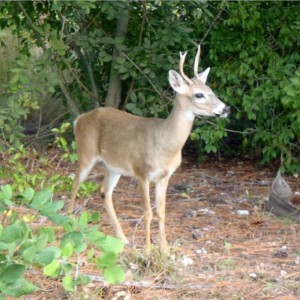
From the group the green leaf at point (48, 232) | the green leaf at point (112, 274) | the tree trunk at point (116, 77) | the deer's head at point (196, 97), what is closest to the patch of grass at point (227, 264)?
the deer's head at point (196, 97)

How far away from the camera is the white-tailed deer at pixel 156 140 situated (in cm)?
639

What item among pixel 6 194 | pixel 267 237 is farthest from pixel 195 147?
pixel 6 194

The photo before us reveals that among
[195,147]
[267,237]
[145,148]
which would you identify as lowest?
[195,147]

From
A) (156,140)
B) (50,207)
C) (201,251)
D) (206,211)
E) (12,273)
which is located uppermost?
(50,207)

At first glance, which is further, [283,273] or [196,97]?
[196,97]

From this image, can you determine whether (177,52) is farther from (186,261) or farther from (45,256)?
(45,256)

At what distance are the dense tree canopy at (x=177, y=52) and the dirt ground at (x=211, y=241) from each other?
410mm

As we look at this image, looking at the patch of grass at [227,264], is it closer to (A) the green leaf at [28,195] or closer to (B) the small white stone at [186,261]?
(B) the small white stone at [186,261]

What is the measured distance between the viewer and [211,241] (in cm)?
645

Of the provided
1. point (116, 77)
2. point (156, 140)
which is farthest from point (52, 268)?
point (116, 77)

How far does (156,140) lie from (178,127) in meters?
0.20

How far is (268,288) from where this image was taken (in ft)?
17.2

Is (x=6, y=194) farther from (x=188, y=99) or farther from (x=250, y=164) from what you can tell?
(x=250, y=164)

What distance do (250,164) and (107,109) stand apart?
8.97 feet
